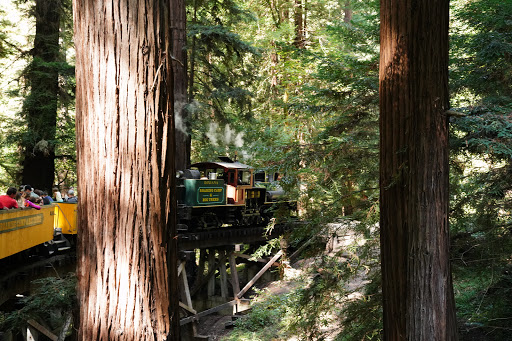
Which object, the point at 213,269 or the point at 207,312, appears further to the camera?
the point at 213,269

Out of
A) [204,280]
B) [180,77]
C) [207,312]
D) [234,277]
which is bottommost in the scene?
[207,312]

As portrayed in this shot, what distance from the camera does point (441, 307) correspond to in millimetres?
3732

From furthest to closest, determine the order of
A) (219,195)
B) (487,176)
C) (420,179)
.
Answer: (219,195) → (487,176) → (420,179)

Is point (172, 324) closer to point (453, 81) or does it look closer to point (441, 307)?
point (441, 307)

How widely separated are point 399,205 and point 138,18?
2690 millimetres

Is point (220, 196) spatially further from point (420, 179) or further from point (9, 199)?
point (420, 179)

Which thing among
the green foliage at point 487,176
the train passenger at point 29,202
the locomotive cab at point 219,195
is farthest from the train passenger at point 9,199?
the green foliage at point 487,176

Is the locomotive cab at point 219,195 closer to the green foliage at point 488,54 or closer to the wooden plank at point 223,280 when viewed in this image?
the wooden plank at point 223,280

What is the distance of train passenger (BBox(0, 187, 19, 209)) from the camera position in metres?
8.16

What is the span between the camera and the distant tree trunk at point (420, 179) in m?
3.75

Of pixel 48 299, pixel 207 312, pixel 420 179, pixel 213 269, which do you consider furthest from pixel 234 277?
pixel 420 179

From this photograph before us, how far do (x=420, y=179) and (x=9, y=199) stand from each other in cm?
738

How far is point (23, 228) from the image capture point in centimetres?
874

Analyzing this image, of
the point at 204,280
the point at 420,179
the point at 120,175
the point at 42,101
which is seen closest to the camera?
the point at 120,175
